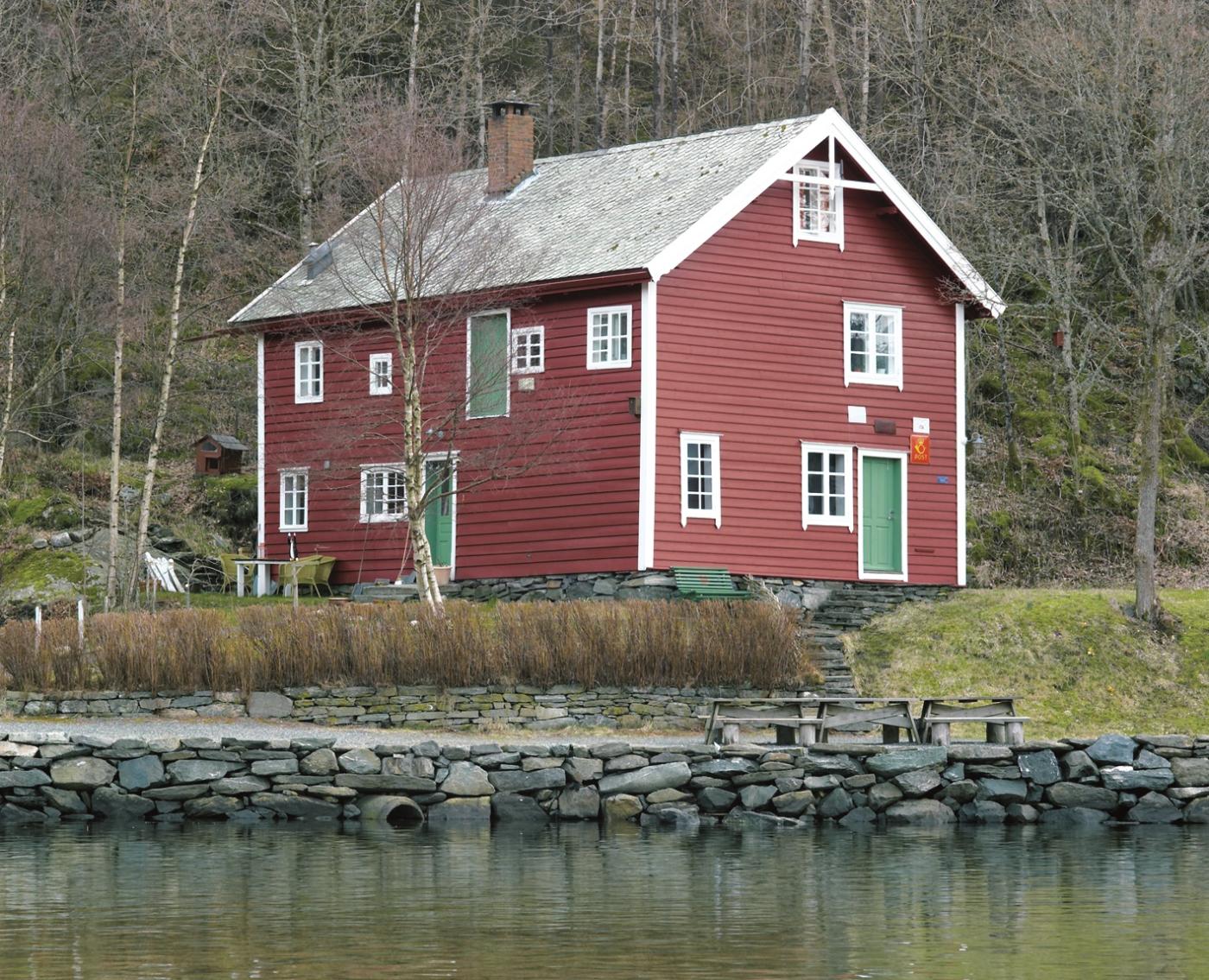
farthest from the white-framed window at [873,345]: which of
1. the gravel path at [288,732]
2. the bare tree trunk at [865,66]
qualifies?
the bare tree trunk at [865,66]

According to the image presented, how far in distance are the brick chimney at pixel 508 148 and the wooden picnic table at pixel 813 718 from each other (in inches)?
585

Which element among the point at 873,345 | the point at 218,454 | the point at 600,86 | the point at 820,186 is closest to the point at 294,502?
the point at 218,454

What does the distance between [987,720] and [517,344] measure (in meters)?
12.3

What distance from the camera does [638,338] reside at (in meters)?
31.9

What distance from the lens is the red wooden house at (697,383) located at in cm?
3203

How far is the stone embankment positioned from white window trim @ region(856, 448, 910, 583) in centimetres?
1056

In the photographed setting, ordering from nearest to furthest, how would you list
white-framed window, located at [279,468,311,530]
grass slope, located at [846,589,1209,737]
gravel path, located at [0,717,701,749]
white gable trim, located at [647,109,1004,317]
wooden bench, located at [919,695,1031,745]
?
1. wooden bench, located at [919,695,1031,745]
2. gravel path, located at [0,717,701,749]
3. grass slope, located at [846,589,1209,737]
4. white gable trim, located at [647,109,1004,317]
5. white-framed window, located at [279,468,311,530]

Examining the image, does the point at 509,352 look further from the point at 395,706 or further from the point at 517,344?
the point at 395,706

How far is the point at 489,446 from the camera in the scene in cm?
3328

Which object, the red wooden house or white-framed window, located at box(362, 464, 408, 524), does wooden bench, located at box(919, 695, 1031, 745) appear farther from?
white-framed window, located at box(362, 464, 408, 524)

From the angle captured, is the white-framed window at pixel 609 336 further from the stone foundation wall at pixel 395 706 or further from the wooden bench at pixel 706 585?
the stone foundation wall at pixel 395 706

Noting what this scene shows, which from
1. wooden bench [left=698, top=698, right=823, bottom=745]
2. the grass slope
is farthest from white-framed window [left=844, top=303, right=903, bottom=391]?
wooden bench [left=698, top=698, right=823, bottom=745]

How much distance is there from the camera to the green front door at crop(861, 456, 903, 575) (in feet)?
111


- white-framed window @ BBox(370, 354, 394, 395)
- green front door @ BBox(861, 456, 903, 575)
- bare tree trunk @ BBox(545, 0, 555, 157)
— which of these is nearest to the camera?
green front door @ BBox(861, 456, 903, 575)
